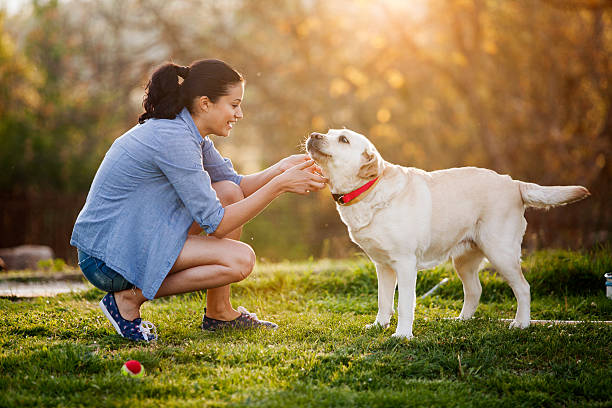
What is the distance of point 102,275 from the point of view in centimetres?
361

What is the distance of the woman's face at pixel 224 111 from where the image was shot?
376 centimetres

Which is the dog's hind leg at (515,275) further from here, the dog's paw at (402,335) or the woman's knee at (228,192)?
the woman's knee at (228,192)

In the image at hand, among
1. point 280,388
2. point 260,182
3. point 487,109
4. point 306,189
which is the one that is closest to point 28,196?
point 260,182

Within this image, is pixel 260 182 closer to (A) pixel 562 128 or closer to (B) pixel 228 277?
(B) pixel 228 277

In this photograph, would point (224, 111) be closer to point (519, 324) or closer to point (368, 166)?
point (368, 166)

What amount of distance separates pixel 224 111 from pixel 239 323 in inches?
57.4

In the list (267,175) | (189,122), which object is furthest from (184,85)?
(267,175)

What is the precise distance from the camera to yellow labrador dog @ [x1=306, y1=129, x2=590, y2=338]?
3.77 metres

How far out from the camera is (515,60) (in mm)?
13969

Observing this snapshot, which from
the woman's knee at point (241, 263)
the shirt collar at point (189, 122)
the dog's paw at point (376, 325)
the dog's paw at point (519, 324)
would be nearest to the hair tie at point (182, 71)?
the shirt collar at point (189, 122)

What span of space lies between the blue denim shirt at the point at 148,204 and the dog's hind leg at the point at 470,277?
1953mm

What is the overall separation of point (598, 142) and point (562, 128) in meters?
1.16

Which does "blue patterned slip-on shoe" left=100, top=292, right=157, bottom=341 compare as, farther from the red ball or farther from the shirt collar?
the shirt collar

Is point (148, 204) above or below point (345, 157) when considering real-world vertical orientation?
below
